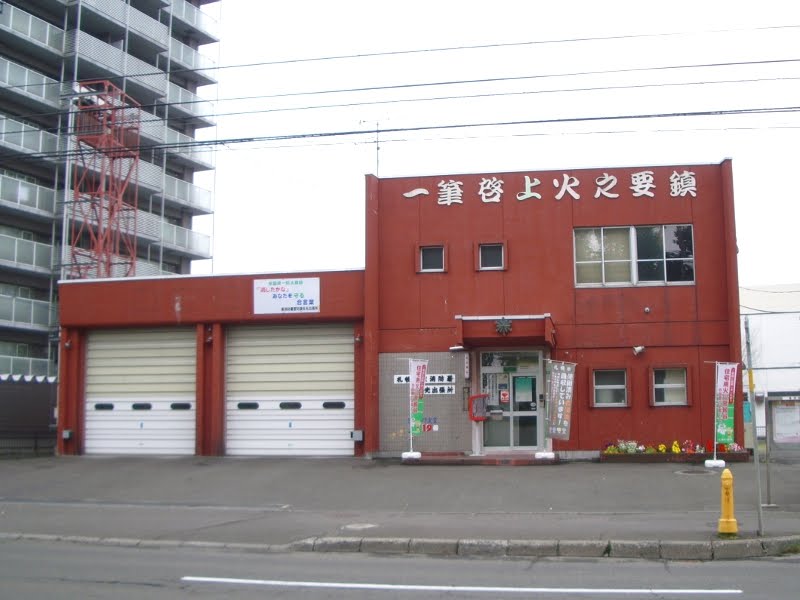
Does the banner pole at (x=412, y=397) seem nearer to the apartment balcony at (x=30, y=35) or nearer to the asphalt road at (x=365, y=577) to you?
the asphalt road at (x=365, y=577)

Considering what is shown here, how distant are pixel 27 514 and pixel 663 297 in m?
13.9

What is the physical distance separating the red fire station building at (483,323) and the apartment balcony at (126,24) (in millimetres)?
25229

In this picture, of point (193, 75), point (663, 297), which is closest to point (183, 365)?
point (663, 297)

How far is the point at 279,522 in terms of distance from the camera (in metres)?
12.5

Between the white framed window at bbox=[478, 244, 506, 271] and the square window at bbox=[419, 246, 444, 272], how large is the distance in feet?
3.08

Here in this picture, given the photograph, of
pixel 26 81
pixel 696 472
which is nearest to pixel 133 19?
pixel 26 81

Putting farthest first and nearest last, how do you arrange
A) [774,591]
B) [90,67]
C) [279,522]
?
[90,67] < [279,522] < [774,591]

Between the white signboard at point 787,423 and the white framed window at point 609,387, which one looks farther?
the white signboard at point 787,423

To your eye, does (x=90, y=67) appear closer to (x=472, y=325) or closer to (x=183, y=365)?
(x=183, y=365)

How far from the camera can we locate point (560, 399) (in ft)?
58.9

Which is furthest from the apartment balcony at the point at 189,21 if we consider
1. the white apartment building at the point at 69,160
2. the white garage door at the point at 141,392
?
the white garage door at the point at 141,392

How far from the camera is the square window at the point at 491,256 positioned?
19.6m

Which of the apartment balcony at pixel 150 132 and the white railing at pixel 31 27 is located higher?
the white railing at pixel 31 27

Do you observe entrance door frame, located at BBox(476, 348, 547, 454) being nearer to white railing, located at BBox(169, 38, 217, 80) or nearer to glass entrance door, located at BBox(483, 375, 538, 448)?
glass entrance door, located at BBox(483, 375, 538, 448)
